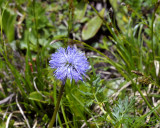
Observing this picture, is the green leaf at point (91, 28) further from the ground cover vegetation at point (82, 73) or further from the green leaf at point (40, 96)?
the green leaf at point (40, 96)

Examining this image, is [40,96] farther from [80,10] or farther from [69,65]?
[80,10]

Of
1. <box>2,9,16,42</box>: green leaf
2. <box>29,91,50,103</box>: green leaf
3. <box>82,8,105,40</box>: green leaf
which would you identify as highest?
<box>2,9,16,42</box>: green leaf

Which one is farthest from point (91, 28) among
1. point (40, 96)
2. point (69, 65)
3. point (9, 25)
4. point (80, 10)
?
point (69, 65)

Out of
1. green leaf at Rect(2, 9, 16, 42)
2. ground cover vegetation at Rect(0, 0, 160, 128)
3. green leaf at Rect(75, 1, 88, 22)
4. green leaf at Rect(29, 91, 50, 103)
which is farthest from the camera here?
green leaf at Rect(75, 1, 88, 22)

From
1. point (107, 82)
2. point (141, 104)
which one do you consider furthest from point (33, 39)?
point (141, 104)

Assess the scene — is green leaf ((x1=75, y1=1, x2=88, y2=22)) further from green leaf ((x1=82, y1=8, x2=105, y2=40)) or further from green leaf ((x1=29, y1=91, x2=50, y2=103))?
green leaf ((x1=29, y1=91, x2=50, y2=103))

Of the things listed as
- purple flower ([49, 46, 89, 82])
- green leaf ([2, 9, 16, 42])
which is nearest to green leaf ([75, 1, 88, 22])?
green leaf ([2, 9, 16, 42])

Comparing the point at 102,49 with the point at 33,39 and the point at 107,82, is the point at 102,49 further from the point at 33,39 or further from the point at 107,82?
the point at 33,39
